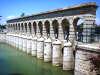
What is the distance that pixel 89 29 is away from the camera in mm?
20688

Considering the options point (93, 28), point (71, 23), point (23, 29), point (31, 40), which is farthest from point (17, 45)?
point (93, 28)

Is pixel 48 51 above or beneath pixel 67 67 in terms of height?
above

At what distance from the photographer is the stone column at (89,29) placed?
20250mm

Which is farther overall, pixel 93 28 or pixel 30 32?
pixel 30 32

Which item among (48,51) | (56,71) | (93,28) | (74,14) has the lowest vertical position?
(56,71)

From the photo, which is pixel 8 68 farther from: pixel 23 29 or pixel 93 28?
pixel 23 29

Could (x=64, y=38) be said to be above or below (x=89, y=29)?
below

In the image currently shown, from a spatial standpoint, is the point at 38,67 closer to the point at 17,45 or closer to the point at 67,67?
the point at 67,67

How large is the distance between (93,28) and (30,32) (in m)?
21.9

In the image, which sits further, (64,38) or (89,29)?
(64,38)

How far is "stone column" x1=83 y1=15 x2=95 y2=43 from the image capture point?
20250 millimetres

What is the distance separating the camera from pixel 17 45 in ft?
138

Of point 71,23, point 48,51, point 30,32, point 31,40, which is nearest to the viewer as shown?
point 71,23

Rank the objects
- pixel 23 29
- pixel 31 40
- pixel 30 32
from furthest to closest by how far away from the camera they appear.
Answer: pixel 23 29 < pixel 30 32 < pixel 31 40
